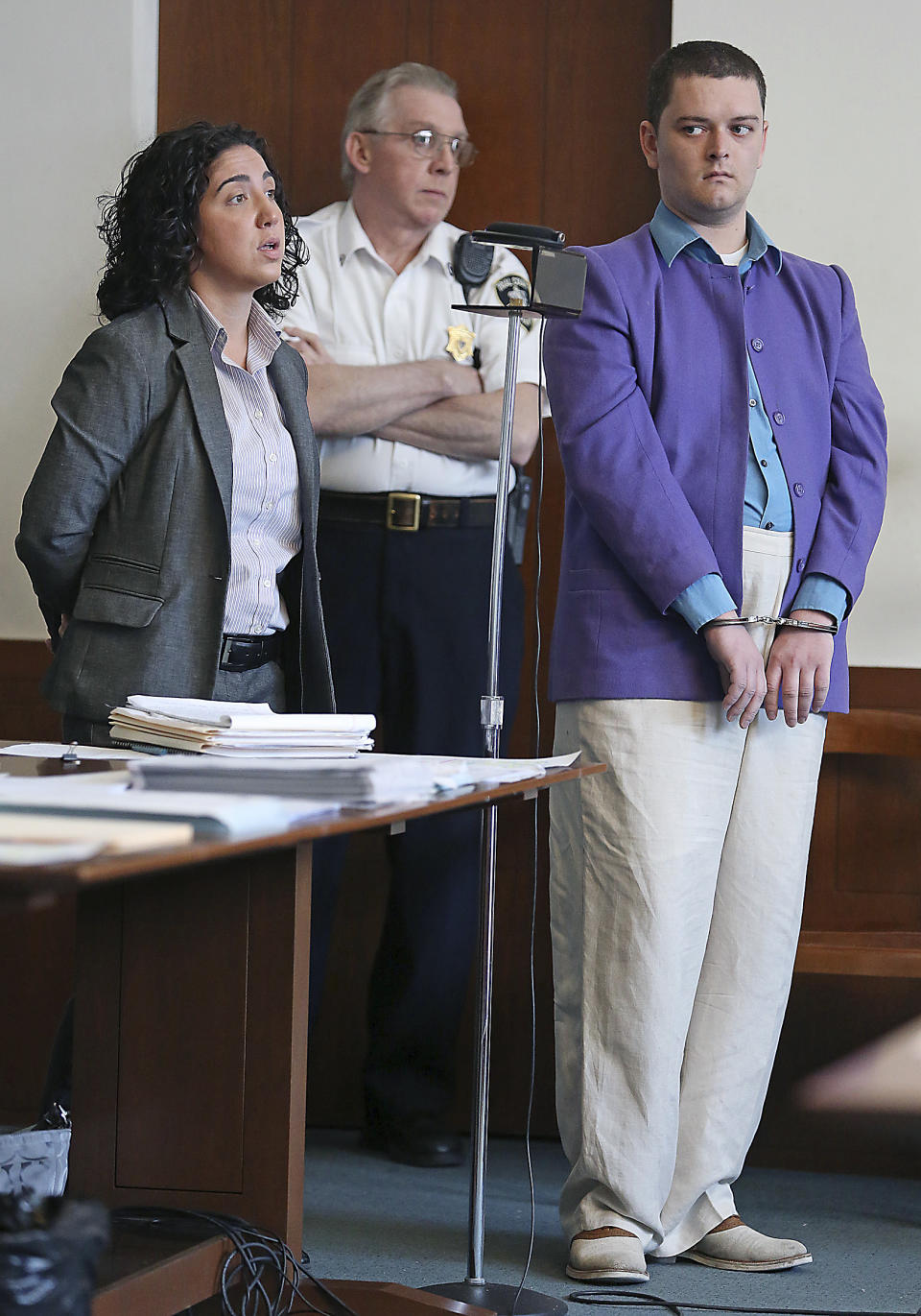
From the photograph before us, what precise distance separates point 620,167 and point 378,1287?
2210 mm

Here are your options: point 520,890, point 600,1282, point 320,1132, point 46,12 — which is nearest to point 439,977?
point 520,890

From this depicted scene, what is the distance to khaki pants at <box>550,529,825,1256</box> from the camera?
7.11 ft

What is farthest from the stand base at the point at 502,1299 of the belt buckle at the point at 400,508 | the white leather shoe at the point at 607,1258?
the belt buckle at the point at 400,508

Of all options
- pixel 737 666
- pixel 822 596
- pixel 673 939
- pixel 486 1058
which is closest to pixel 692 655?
pixel 737 666

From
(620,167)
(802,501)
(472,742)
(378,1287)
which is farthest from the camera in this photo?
(620,167)

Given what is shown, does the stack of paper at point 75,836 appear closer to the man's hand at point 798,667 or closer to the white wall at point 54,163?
the man's hand at point 798,667

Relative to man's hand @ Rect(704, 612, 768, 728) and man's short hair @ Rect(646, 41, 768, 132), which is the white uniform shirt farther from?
man's hand @ Rect(704, 612, 768, 728)

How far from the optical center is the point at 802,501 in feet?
7.40

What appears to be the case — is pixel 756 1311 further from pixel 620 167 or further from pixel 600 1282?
pixel 620 167

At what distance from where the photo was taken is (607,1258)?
2115 mm

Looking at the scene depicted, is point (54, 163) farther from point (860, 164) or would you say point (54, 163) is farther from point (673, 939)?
point (673, 939)


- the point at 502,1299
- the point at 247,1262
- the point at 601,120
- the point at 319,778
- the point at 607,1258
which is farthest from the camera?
the point at 601,120

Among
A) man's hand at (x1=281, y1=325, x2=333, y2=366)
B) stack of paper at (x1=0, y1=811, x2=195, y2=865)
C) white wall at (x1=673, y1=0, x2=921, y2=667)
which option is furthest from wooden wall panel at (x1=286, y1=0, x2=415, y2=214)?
stack of paper at (x1=0, y1=811, x2=195, y2=865)

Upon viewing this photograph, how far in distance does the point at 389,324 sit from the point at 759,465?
880 millimetres
